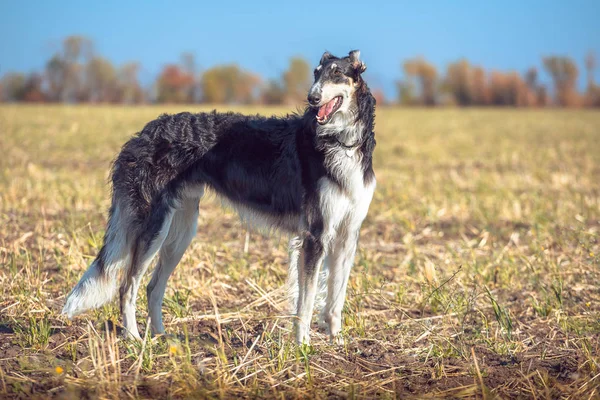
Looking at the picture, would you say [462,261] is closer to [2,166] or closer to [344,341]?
[344,341]

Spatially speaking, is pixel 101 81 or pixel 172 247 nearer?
pixel 172 247

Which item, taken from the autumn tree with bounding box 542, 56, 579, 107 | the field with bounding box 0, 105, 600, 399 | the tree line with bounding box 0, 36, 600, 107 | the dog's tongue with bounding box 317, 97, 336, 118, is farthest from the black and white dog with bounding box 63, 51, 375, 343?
the autumn tree with bounding box 542, 56, 579, 107

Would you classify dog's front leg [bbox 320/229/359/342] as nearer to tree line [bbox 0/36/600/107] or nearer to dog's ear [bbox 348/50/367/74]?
dog's ear [bbox 348/50/367/74]

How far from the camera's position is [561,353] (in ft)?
15.8

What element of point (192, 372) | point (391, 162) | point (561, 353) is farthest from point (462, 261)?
point (391, 162)

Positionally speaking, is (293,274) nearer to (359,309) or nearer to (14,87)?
(359,309)

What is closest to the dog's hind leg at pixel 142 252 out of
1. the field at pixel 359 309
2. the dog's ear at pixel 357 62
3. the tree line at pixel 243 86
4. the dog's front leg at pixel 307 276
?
the field at pixel 359 309

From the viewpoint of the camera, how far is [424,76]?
83.9m

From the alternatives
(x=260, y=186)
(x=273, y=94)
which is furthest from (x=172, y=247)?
(x=273, y=94)

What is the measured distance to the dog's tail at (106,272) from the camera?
509 centimetres

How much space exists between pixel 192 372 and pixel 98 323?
154 centimetres

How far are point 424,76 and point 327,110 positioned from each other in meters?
82.1

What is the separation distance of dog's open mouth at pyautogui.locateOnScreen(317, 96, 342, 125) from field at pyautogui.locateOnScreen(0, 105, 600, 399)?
58.9 inches

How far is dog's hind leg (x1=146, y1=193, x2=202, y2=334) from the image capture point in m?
5.47
